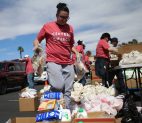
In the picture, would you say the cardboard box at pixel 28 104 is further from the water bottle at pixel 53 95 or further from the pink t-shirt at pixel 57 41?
the water bottle at pixel 53 95

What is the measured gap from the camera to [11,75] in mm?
19172

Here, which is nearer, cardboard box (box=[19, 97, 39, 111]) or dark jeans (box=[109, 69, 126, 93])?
cardboard box (box=[19, 97, 39, 111])

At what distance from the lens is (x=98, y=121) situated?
491cm

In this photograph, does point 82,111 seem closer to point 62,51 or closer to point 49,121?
point 49,121

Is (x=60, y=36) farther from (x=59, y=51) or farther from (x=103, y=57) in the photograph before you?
(x=103, y=57)

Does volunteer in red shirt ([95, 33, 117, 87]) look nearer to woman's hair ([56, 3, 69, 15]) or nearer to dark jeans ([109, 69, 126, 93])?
dark jeans ([109, 69, 126, 93])

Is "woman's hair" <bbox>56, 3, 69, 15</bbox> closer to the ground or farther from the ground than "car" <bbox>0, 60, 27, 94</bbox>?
farther from the ground

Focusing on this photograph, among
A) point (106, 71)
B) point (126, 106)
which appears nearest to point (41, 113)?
point (126, 106)

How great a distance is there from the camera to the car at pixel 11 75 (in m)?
18.3

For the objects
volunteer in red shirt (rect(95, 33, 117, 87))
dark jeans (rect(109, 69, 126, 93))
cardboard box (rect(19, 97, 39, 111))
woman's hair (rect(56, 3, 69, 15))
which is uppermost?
woman's hair (rect(56, 3, 69, 15))

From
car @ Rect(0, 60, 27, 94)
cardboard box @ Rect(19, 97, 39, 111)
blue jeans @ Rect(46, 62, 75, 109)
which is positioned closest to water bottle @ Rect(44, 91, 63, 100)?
blue jeans @ Rect(46, 62, 75, 109)

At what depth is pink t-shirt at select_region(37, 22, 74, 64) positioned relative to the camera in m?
6.29

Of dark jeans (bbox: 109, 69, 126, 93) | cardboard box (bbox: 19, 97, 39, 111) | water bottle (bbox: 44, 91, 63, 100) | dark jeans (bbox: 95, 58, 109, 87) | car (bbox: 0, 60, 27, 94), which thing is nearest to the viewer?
water bottle (bbox: 44, 91, 63, 100)

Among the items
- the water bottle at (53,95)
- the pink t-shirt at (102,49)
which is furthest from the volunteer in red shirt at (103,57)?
the water bottle at (53,95)
